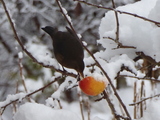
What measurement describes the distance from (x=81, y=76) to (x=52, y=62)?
85mm

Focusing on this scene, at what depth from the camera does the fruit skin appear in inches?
28.0

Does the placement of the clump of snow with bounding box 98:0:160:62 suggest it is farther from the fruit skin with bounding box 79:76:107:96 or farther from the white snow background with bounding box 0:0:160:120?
the fruit skin with bounding box 79:76:107:96

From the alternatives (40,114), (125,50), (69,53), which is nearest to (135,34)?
(125,50)

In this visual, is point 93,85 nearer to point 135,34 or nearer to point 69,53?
point 69,53

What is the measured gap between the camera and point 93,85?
714 millimetres

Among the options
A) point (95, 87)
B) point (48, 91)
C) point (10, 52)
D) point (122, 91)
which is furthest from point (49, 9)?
point (95, 87)

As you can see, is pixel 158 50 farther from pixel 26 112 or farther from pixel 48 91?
pixel 48 91

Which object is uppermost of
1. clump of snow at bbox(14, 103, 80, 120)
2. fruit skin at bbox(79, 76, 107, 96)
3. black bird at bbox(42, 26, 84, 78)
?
black bird at bbox(42, 26, 84, 78)

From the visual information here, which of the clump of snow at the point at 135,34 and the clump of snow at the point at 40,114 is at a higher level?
the clump of snow at the point at 135,34

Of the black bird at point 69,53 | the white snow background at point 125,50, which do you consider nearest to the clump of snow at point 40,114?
the white snow background at point 125,50

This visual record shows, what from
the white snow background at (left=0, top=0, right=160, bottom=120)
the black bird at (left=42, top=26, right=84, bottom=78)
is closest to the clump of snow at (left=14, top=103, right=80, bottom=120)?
the white snow background at (left=0, top=0, right=160, bottom=120)

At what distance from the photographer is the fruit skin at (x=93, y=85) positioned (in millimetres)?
710

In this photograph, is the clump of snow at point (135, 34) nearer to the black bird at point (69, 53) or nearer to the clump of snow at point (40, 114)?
the black bird at point (69, 53)

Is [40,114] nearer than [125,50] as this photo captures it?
Yes
